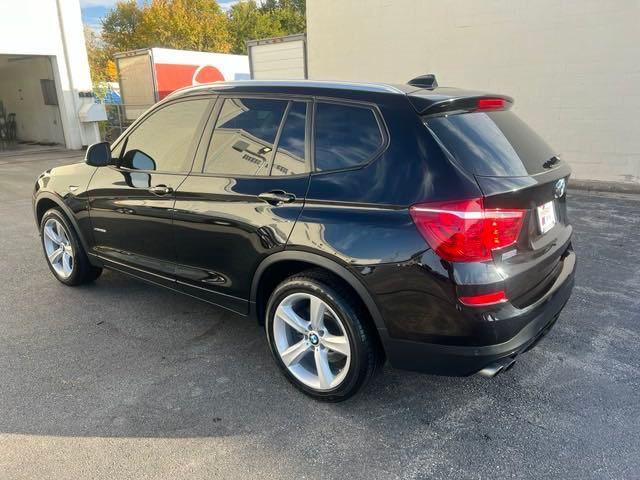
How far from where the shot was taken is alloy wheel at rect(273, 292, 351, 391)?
2738mm

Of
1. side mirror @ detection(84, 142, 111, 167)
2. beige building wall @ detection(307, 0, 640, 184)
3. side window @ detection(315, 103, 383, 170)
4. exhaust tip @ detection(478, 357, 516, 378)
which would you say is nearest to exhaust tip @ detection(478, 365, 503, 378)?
exhaust tip @ detection(478, 357, 516, 378)

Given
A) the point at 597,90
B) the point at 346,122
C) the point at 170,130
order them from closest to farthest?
the point at 346,122
the point at 170,130
the point at 597,90

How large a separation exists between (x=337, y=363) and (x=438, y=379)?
0.67 metres

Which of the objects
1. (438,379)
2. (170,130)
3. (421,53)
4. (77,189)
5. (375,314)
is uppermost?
(421,53)

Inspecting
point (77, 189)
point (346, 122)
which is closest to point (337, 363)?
point (346, 122)

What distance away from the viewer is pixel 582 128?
8664mm

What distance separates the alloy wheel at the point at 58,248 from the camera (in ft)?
14.9

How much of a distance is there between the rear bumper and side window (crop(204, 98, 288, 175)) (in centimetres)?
130

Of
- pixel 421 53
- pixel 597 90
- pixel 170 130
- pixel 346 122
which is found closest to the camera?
pixel 346 122

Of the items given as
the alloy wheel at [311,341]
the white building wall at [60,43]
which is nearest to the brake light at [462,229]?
the alloy wheel at [311,341]

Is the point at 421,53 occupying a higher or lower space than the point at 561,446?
higher

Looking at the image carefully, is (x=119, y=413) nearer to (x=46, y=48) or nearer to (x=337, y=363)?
(x=337, y=363)

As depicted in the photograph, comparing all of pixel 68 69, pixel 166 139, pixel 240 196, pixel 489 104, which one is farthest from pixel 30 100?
pixel 489 104

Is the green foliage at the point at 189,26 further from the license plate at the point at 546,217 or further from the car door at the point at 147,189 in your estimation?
the license plate at the point at 546,217
